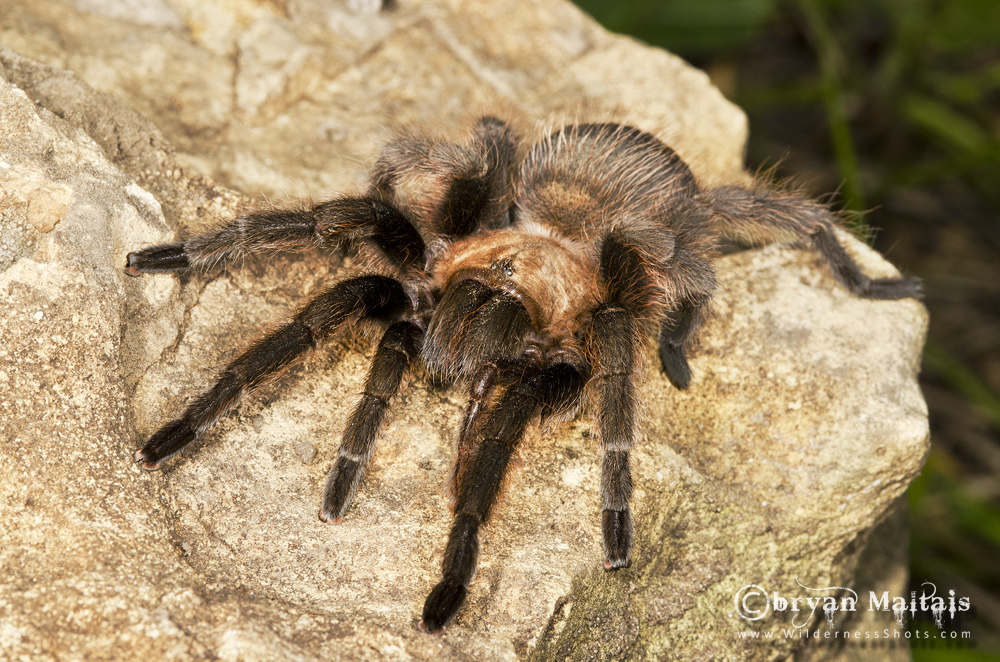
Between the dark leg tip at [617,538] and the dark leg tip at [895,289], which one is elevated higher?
A: the dark leg tip at [895,289]

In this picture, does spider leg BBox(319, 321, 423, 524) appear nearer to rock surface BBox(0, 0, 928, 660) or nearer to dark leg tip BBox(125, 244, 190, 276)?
rock surface BBox(0, 0, 928, 660)

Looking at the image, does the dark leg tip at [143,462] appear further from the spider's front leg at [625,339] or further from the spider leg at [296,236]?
the spider's front leg at [625,339]

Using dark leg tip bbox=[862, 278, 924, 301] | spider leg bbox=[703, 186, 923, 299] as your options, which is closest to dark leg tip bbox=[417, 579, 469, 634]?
spider leg bbox=[703, 186, 923, 299]

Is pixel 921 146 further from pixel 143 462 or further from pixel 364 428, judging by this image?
pixel 143 462

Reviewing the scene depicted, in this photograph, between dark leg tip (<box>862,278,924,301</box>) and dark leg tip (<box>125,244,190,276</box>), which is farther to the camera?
dark leg tip (<box>862,278,924,301</box>)

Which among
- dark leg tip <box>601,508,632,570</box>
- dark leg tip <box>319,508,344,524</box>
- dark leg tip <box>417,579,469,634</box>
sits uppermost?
dark leg tip <box>601,508,632,570</box>

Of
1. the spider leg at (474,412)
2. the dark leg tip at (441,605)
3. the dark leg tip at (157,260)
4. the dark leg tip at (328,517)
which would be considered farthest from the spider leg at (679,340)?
the dark leg tip at (157,260)

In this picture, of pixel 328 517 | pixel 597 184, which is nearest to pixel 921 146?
pixel 597 184
